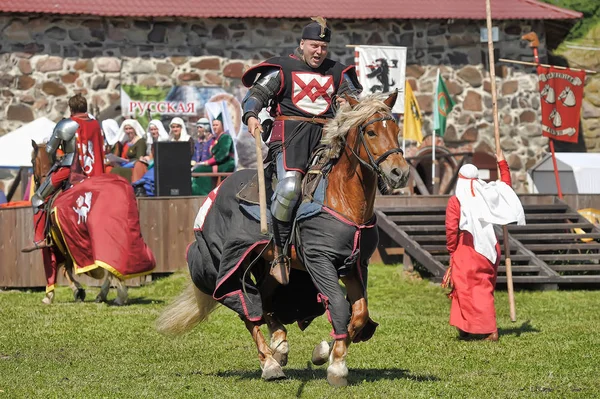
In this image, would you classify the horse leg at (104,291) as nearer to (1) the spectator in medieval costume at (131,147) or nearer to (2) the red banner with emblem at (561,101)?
(1) the spectator in medieval costume at (131,147)

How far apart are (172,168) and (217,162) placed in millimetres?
1160

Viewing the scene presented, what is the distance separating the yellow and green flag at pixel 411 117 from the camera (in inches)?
813

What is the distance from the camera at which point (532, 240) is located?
55.2 ft

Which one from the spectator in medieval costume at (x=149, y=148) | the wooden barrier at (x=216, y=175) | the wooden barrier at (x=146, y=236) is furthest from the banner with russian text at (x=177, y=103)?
the wooden barrier at (x=146, y=236)

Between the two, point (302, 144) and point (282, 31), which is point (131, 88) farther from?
point (302, 144)

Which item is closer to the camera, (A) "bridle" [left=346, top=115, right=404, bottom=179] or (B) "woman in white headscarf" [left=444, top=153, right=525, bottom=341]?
(A) "bridle" [left=346, top=115, right=404, bottom=179]

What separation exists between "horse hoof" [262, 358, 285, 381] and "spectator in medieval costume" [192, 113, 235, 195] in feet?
33.2

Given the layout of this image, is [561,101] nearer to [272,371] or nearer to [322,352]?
[322,352]

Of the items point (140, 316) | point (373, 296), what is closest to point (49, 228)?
point (140, 316)

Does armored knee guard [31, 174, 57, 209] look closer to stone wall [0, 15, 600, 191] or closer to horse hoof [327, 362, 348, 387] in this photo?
horse hoof [327, 362, 348, 387]

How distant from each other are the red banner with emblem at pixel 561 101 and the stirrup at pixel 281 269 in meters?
13.4

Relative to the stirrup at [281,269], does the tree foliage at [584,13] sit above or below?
above

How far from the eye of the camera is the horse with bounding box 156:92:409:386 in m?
7.55

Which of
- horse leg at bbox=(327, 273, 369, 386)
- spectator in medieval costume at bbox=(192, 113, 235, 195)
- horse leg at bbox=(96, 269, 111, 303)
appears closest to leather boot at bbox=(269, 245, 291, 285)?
horse leg at bbox=(327, 273, 369, 386)
